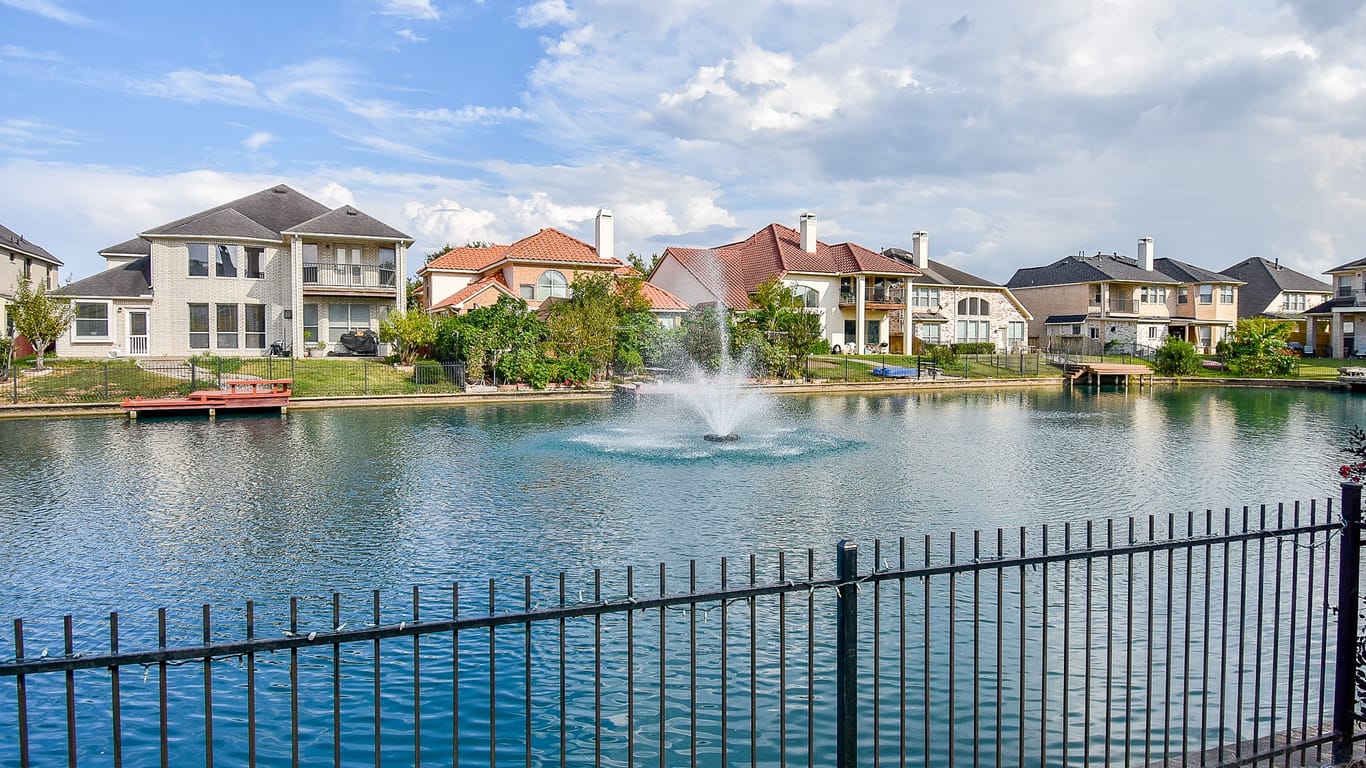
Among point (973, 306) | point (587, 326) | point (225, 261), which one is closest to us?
point (587, 326)

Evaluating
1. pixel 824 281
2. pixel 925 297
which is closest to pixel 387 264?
pixel 824 281

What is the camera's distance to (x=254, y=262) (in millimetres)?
46969

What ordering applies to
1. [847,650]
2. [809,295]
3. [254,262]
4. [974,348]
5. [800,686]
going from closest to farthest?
[847,650]
[800,686]
[254,262]
[809,295]
[974,348]

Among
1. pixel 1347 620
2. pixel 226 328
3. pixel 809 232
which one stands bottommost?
pixel 1347 620

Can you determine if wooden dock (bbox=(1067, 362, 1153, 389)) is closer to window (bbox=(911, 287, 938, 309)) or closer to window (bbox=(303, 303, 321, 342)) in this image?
window (bbox=(911, 287, 938, 309))

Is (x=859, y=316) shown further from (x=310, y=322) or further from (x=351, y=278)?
(x=310, y=322)

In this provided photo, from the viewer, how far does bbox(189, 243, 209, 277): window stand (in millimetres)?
→ 45719

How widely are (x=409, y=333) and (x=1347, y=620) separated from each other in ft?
136

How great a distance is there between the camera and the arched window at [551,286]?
53.2 meters

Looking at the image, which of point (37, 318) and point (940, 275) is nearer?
point (37, 318)

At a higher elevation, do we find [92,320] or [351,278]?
[351,278]

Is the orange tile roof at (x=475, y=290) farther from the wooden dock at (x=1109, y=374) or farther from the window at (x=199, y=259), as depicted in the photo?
the wooden dock at (x=1109, y=374)

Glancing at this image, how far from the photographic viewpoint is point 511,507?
16.1m

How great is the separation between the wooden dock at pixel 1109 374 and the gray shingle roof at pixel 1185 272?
27.8 meters
